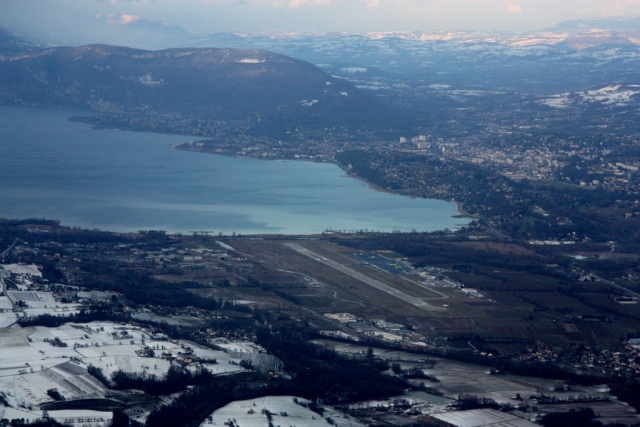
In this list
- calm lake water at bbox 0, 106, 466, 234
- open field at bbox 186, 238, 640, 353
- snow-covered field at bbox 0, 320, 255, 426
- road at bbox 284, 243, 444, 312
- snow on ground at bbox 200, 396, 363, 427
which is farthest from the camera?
calm lake water at bbox 0, 106, 466, 234

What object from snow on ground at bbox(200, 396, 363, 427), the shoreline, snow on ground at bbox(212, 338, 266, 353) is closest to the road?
snow on ground at bbox(212, 338, 266, 353)

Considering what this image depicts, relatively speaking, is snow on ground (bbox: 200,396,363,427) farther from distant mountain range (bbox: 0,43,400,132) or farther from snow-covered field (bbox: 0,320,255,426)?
distant mountain range (bbox: 0,43,400,132)

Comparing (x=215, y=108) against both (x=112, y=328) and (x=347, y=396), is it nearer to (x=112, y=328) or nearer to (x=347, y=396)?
(x=112, y=328)

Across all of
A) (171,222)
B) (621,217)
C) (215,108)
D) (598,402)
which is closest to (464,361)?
(598,402)

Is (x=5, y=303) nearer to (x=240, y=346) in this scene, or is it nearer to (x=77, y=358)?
(x=77, y=358)

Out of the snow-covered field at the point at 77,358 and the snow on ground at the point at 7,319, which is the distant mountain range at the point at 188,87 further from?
the snow-covered field at the point at 77,358
